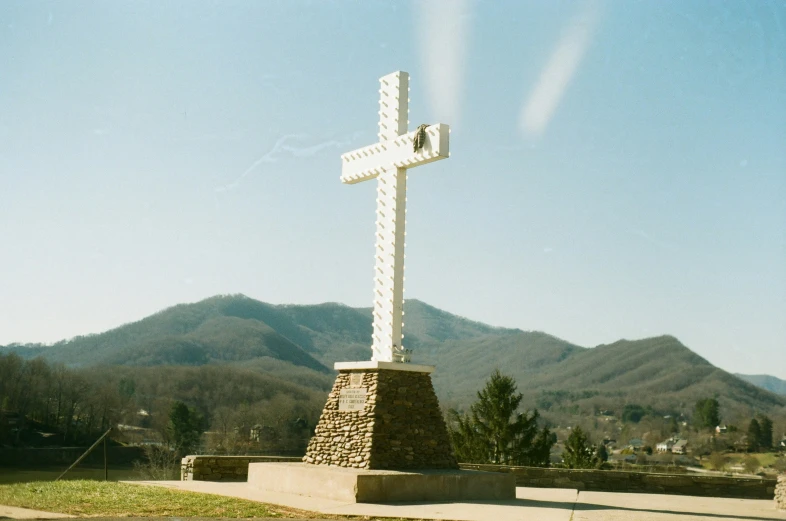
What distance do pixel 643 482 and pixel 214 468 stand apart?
8602 millimetres

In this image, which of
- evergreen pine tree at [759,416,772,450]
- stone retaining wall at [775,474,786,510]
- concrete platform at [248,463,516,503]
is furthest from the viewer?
evergreen pine tree at [759,416,772,450]

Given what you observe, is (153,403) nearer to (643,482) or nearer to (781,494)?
(643,482)

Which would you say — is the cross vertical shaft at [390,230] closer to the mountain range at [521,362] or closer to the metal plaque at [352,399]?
the metal plaque at [352,399]

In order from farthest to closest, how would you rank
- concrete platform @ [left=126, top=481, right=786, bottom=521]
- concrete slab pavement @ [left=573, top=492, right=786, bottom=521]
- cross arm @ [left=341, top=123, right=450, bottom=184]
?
1. cross arm @ [left=341, top=123, right=450, bottom=184]
2. concrete slab pavement @ [left=573, top=492, right=786, bottom=521]
3. concrete platform @ [left=126, top=481, right=786, bottom=521]

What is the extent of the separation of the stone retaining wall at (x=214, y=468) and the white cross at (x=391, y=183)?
3815 millimetres

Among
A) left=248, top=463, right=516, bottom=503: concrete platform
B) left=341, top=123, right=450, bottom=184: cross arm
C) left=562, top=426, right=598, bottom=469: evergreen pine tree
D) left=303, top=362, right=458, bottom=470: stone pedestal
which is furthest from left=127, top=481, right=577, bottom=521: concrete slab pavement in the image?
left=562, top=426, right=598, bottom=469: evergreen pine tree

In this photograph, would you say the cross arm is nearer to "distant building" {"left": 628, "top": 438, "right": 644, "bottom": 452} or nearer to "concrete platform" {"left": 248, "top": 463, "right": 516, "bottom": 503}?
"concrete platform" {"left": 248, "top": 463, "right": 516, "bottom": 503}

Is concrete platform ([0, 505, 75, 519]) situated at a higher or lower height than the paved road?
higher

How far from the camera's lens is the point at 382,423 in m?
12.0

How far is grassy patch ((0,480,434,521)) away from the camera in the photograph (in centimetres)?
888

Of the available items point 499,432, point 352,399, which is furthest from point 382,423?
point 499,432

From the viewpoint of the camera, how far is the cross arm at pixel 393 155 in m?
12.6

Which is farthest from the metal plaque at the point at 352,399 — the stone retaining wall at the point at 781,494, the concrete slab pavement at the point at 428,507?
the stone retaining wall at the point at 781,494

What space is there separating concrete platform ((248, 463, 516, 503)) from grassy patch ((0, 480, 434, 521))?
1.28 metres
